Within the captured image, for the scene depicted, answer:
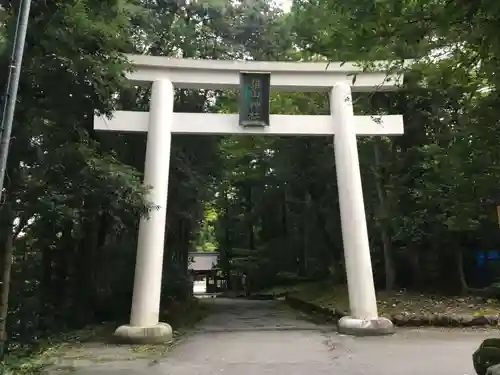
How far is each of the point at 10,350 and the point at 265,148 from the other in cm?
1209

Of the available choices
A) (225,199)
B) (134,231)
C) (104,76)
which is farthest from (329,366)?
(225,199)

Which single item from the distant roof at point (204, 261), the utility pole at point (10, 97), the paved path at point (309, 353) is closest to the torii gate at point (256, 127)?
the paved path at point (309, 353)

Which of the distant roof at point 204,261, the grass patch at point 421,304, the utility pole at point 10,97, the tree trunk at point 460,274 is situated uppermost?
the distant roof at point 204,261

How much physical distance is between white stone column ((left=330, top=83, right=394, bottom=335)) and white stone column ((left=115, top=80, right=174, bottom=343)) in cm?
369

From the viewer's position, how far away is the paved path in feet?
22.1

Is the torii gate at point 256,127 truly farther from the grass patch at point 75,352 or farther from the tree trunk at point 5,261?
the tree trunk at point 5,261

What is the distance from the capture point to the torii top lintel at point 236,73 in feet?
35.7

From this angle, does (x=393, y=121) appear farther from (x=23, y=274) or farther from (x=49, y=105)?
(x=23, y=274)

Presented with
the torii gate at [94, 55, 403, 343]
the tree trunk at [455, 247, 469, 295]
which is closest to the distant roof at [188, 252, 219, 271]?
the tree trunk at [455, 247, 469, 295]

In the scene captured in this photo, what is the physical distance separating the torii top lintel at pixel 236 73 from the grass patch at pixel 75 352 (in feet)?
17.9

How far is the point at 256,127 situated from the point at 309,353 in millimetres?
4951

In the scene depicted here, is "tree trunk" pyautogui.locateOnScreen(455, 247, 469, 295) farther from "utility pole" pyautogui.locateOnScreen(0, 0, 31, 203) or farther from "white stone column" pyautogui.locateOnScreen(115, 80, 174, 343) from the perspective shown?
"utility pole" pyautogui.locateOnScreen(0, 0, 31, 203)

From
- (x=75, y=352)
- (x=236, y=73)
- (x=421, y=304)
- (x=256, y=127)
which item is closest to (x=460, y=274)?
(x=421, y=304)

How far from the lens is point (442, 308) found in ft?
39.0
